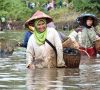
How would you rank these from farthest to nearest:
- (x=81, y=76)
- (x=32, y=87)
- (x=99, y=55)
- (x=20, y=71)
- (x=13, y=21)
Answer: (x=13, y=21) → (x=99, y=55) → (x=20, y=71) → (x=81, y=76) → (x=32, y=87)

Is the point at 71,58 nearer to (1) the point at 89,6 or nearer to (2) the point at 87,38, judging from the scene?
(2) the point at 87,38

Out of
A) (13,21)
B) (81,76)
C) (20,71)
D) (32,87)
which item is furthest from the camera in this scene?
(13,21)

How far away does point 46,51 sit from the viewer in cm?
1265

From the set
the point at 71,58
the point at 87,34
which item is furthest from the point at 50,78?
the point at 87,34

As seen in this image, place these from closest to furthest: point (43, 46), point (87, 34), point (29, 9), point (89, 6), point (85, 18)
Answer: point (43, 46), point (85, 18), point (87, 34), point (89, 6), point (29, 9)

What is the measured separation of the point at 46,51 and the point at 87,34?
5.19m

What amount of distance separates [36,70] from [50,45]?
2.00 feet

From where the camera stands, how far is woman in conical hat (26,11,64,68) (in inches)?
496

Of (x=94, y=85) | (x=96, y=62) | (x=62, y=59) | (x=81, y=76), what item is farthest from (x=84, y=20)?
(x=94, y=85)

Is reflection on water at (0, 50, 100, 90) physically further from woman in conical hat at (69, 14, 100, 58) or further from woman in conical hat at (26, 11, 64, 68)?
woman in conical hat at (69, 14, 100, 58)

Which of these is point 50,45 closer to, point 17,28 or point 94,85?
point 94,85

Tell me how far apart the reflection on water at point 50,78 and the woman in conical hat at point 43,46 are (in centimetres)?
20

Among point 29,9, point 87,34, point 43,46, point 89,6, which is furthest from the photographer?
point 29,9

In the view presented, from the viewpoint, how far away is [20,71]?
12.4m
